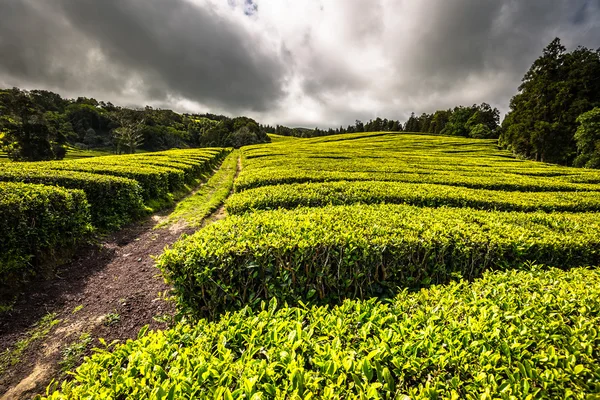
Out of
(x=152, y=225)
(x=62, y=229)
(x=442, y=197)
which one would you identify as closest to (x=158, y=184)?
(x=152, y=225)

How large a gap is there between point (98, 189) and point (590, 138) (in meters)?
→ 53.3

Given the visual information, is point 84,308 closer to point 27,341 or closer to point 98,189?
point 27,341

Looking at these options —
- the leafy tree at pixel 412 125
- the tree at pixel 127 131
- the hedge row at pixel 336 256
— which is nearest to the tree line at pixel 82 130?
the tree at pixel 127 131

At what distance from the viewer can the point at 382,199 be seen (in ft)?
31.1

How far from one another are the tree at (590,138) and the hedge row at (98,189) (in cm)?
5083

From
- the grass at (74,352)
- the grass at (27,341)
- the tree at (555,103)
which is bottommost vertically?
the grass at (27,341)

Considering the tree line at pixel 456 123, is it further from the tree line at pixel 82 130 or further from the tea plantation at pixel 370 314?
the tea plantation at pixel 370 314

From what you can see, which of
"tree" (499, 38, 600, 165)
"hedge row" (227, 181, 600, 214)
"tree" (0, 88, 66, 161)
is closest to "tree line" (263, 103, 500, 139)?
"tree" (499, 38, 600, 165)

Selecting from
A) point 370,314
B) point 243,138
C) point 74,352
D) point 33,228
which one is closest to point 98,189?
point 33,228

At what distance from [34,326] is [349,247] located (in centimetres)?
699

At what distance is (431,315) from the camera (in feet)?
9.23

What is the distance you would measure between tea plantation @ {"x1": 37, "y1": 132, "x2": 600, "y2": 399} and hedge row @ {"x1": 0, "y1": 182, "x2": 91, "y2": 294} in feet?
1.87

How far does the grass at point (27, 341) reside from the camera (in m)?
4.39

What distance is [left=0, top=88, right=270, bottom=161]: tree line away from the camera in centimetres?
3291
